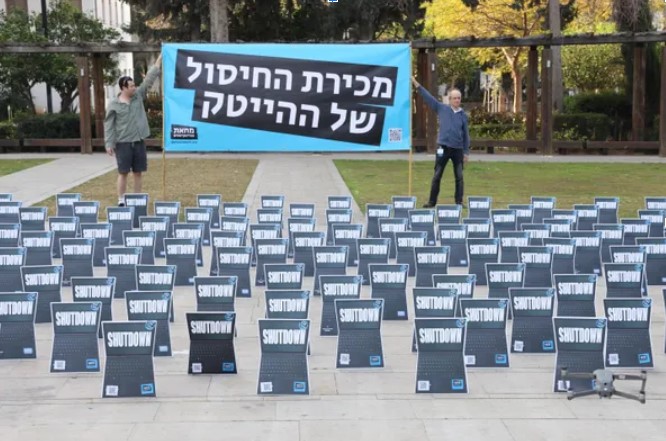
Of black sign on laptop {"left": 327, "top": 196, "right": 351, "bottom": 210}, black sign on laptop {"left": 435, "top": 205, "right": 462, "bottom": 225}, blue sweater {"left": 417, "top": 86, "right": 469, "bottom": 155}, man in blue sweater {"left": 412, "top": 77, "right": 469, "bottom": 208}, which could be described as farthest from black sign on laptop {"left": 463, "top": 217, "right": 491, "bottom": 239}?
blue sweater {"left": 417, "top": 86, "right": 469, "bottom": 155}

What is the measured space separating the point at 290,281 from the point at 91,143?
22.2 metres

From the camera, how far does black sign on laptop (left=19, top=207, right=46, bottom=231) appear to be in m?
13.1

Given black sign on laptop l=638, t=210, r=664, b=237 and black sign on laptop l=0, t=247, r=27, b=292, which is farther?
black sign on laptop l=638, t=210, r=664, b=237

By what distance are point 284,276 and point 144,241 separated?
2.40 meters

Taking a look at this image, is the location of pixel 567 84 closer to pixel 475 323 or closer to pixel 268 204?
pixel 268 204

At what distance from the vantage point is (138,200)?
47.6 feet

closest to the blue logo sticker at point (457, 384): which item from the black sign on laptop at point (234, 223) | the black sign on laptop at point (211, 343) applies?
the black sign on laptop at point (211, 343)

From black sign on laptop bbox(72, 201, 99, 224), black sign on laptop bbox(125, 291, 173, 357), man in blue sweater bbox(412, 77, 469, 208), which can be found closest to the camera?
black sign on laptop bbox(125, 291, 173, 357)

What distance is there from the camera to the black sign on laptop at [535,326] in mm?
8492

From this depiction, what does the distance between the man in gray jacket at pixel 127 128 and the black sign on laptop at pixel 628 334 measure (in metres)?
9.17

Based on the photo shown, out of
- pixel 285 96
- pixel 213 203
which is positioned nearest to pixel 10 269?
pixel 213 203

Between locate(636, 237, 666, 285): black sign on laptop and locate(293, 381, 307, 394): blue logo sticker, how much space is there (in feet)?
18.0

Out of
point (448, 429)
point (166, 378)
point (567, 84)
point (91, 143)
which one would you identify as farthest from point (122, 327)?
point (567, 84)

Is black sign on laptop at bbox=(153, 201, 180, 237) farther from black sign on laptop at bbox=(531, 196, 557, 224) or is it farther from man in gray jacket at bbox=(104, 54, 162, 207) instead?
black sign on laptop at bbox=(531, 196, 557, 224)
